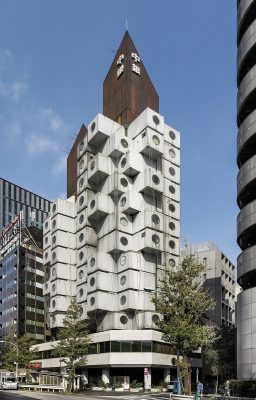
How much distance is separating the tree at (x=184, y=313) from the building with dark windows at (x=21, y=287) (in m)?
80.5

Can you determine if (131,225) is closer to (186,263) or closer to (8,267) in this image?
(186,263)

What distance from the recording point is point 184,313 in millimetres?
49938

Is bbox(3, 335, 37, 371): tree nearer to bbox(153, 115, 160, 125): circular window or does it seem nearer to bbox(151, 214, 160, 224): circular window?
bbox(151, 214, 160, 224): circular window

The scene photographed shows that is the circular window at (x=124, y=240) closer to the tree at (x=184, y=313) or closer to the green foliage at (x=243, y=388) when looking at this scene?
the tree at (x=184, y=313)

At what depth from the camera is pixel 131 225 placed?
91.5 meters

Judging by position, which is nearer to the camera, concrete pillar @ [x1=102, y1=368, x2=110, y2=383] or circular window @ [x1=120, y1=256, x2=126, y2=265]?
concrete pillar @ [x1=102, y1=368, x2=110, y2=383]

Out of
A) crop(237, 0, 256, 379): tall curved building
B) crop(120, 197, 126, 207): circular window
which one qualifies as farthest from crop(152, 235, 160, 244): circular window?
crop(237, 0, 256, 379): tall curved building

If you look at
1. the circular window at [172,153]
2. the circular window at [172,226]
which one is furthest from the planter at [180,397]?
the circular window at [172,153]

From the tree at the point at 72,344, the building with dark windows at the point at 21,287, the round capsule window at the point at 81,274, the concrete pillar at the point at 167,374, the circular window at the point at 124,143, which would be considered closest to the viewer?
the tree at the point at 72,344

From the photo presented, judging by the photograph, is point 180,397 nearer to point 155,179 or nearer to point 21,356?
point 155,179

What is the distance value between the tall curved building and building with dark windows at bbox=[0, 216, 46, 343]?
270ft

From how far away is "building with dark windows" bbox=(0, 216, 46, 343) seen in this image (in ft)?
422

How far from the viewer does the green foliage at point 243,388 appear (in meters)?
41.4

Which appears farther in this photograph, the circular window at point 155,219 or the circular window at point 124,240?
the circular window at point 155,219
